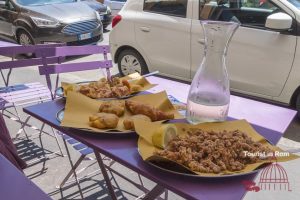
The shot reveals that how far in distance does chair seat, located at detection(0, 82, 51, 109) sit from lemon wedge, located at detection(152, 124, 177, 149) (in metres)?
2.08

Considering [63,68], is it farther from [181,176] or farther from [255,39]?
[255,39]

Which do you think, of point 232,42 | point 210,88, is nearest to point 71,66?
point 210,88

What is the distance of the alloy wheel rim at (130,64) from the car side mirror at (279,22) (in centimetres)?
202

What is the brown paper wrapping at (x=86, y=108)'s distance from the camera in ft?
4.68

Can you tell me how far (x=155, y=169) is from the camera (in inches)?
45.7

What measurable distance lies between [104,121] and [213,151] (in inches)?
17.8

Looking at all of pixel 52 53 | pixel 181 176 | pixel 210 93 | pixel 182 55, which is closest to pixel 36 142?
pixel 52 53

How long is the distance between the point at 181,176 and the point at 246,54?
10.2 ft

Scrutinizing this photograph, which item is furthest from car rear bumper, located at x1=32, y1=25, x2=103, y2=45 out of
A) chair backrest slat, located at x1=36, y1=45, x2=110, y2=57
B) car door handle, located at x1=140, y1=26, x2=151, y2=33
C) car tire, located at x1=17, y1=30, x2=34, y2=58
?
chair backrest slat, located at x1=36, y1=45, x2=110, y2=57

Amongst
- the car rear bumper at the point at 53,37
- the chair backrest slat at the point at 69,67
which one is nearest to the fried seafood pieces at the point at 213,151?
the chair backrest slat at the point at 69,67

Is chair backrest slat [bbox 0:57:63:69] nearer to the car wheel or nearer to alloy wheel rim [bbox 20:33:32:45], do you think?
the car wheel

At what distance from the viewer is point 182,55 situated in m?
4.49

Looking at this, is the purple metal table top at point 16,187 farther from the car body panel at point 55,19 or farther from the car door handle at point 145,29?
the car body panel at point 55,19

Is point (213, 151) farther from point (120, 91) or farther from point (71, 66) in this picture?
point (71, 66)
